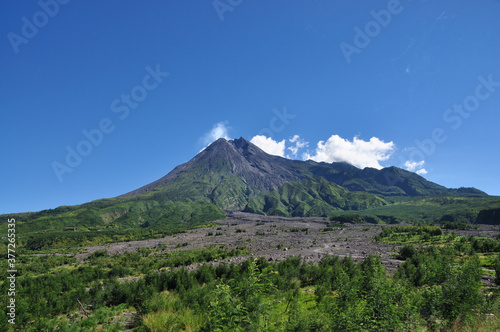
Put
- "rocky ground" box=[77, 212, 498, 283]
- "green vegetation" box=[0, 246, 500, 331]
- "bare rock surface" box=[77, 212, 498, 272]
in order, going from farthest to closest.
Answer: "rocky ground" box=[77, 212, 498, 283]
"bare rock surface" box=[77, 212, 498, 272]
"green vegetation" box=[0, 246, 500, 331]

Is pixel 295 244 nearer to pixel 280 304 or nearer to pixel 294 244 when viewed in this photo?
pixel 294 244

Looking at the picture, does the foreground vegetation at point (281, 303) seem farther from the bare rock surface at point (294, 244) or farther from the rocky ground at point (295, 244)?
the bare rock surface at point (294, 244)

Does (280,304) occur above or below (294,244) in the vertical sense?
above

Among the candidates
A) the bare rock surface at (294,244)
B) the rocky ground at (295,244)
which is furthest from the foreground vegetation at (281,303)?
the bare rock surface at (294,244)

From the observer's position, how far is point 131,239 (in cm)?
9569

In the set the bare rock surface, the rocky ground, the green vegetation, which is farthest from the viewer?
the rocky ground

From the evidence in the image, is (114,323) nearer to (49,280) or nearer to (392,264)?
(49,280)

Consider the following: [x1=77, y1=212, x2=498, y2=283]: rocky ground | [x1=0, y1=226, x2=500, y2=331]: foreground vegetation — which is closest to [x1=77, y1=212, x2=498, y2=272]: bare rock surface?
[x1=77, y1=212, x2=498, y2=283]: rocky ground

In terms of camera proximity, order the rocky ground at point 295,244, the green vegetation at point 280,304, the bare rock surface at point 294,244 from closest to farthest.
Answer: the green vegetation at point 280,304, the bare rock surface at point 294,244, the rocky ground at point 295,244

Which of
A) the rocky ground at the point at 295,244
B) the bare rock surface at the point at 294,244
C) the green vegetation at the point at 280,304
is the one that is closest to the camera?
the green vegetation at the point at 280,304

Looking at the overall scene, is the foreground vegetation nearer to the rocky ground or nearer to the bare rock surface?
the rocky ground

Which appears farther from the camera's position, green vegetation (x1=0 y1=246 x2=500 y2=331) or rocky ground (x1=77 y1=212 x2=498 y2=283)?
rocky ground (x1=77 y1=212 x2=498 y2=283)

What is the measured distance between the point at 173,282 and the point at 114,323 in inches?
332

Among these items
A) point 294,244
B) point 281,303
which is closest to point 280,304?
point 281,303
